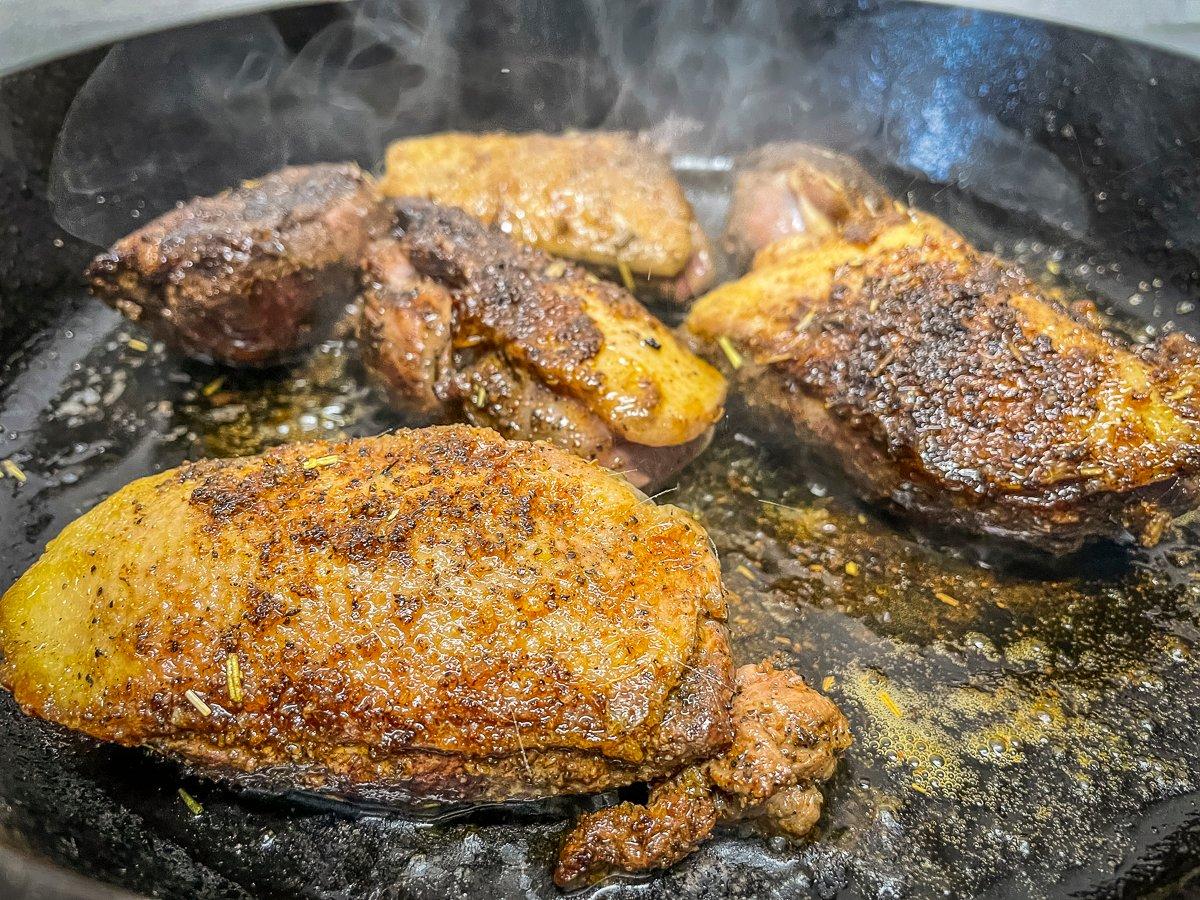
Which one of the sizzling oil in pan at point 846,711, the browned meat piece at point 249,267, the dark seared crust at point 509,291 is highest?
the dark seared crust at point 509,291

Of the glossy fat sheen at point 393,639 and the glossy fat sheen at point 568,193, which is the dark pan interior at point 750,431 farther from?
the glossy fat sheen at point 568,193

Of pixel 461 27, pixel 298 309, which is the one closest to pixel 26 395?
pixel 298 309

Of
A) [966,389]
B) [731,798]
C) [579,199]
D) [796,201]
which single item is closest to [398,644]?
[731,798]

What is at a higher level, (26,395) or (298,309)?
(298,309)

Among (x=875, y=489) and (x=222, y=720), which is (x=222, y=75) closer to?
(x=222, y=720)

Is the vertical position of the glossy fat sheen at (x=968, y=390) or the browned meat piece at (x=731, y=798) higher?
the glossy fat sheen at (x=968, y=390)

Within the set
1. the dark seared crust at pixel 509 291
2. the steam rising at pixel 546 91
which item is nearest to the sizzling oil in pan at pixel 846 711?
the dark seared crust at pixel 509 291

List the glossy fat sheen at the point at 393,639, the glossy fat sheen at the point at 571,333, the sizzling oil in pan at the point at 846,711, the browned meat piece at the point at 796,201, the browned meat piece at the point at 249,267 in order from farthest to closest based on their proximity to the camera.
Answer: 1. the browned meat piece at the point at 796,201
2. the browned meat piece at the point at 249,267
3. the glossy fat sheen at the point at 571,333
4. the sizzling oil in pan at the point at 846,711
5. the glossy fat sheen at the point at 393,639
